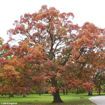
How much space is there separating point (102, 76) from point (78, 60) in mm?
27128

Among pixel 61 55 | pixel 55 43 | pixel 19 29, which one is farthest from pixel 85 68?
pixel 19 29

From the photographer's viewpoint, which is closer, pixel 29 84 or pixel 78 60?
pixel 29 84

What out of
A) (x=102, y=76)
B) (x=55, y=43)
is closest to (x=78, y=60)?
(x=55, y=43)

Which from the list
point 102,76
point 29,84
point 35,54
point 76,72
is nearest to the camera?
point 35,54

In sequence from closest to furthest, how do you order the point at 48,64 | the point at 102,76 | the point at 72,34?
the point at 48,64, the point at 72,34, the point at 102,76

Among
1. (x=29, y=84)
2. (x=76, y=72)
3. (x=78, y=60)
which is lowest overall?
(x=29, y=84)

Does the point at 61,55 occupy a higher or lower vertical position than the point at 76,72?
higher

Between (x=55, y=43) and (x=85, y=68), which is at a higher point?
(x=55, y=43)

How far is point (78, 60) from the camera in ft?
59.9

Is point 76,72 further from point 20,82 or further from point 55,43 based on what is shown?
point 20,82

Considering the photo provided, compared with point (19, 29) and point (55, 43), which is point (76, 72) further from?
point (19, 29)

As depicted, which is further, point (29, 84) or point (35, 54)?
point (29, 84)

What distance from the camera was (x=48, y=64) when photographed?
1780 cm

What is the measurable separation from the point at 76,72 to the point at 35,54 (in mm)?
6162
